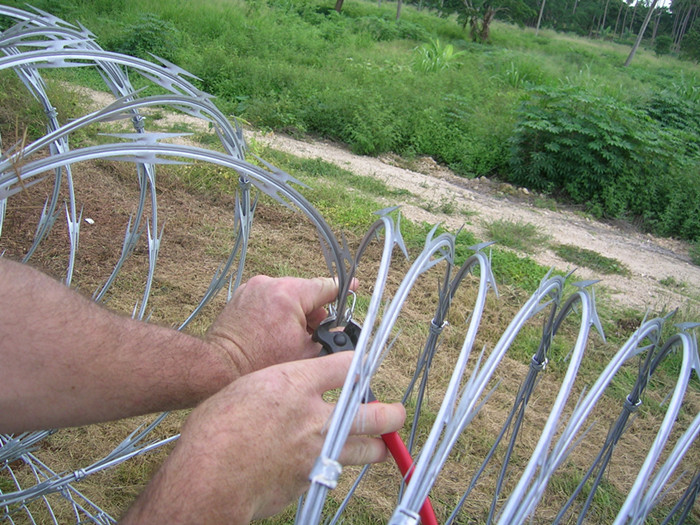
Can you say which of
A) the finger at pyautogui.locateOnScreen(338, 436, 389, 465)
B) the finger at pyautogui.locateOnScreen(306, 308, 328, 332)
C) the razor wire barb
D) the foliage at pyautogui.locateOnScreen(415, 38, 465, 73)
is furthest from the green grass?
the foliage at pyautogui.locateOnScreen(415, 38, 465, 73)

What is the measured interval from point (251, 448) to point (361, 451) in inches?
8.0

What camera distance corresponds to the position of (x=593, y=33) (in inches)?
1383

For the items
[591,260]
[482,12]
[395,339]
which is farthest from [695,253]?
[482,12]

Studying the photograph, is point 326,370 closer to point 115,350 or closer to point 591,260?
point 115,350

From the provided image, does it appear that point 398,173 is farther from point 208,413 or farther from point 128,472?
point 208,413

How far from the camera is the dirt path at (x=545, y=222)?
4.38 m

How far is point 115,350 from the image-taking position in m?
1.20

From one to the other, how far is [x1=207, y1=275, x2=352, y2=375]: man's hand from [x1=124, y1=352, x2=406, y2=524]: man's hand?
0.34 m

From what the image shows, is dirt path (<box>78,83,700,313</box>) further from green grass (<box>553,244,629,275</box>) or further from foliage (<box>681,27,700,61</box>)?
foliage (<box>681,27,700,61</box>)

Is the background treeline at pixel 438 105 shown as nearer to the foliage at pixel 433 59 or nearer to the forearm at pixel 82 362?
the foliage at pixel 433 59

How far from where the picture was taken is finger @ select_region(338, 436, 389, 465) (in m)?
1.00

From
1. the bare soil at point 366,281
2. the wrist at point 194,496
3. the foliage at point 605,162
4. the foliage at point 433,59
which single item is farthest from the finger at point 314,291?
the foliage at point 433,59

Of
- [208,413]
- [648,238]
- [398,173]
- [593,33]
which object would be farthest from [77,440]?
[593,33]

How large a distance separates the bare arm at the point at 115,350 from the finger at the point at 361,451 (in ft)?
1.24
